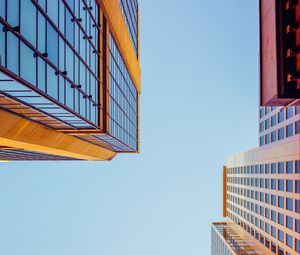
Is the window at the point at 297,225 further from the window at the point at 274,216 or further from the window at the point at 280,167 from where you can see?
the window at the point at 274,216

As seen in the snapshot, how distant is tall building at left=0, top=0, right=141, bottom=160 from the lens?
56.0 ft

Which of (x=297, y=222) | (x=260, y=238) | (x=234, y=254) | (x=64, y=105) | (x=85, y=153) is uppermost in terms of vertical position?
(x=64, y=105)

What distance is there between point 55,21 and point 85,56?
22.2ft

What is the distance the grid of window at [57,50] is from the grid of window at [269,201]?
82.0 ft

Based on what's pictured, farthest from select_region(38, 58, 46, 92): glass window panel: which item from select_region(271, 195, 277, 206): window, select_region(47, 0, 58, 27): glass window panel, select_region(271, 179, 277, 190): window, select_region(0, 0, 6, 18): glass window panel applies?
select_region(271, 195, 277, 206): window

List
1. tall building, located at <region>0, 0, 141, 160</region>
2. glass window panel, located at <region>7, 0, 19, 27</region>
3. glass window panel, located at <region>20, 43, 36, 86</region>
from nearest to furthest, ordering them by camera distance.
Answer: glass window panel, located at <region>7, 0, 19, 27</region> → tall building, located at <region>0, 0, 141, 160</region> → glass window panel, located at <region>20, 43, 36, 86</region>

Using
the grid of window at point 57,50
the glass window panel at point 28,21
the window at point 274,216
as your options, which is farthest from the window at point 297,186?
the glass window panel at point 28,21

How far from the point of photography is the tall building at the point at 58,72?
17.1 metres

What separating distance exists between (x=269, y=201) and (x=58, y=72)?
38173 millimetres

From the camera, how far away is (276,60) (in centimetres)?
2884

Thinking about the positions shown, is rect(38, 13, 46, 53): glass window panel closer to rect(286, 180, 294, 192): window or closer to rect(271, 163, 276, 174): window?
rect(286, 180, 294, 192): window

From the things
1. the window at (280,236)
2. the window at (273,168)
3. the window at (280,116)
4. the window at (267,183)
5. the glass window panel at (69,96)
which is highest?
the window at (280,116)

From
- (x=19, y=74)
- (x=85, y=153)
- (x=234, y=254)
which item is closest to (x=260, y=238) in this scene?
(x=234, y=254)

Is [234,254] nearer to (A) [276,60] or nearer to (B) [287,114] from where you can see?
(B) [287,114]
